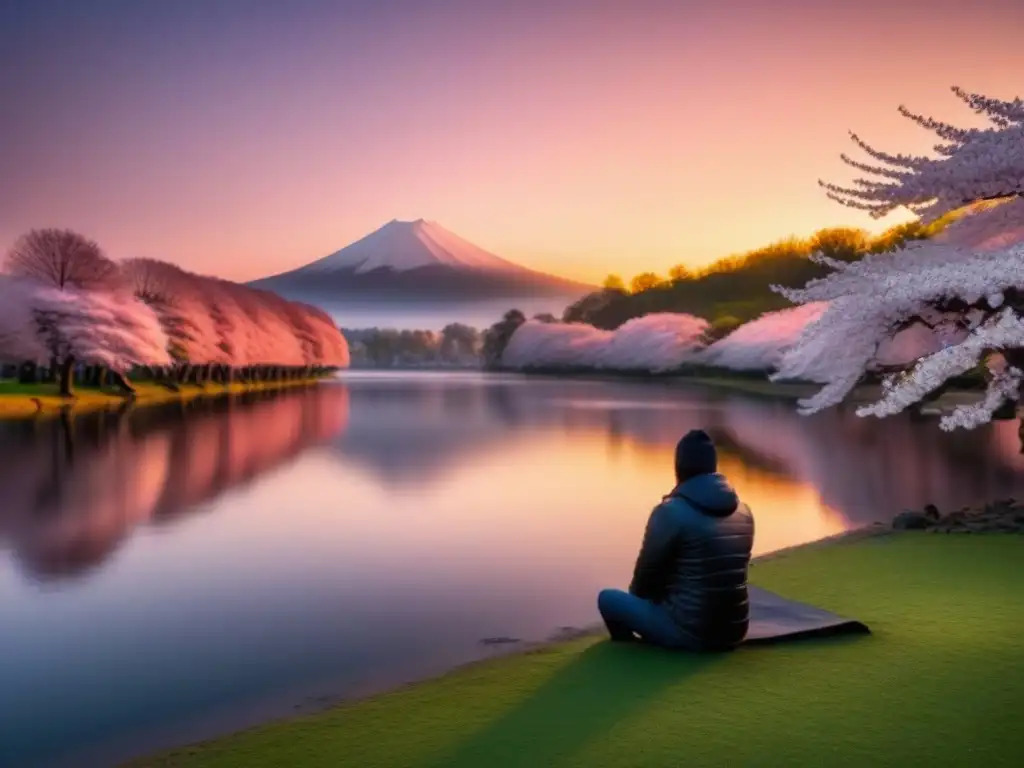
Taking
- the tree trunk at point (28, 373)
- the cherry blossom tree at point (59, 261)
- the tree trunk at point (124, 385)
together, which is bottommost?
the tree trunk at point (124, 385)

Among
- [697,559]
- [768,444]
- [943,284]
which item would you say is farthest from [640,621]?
[768,444]

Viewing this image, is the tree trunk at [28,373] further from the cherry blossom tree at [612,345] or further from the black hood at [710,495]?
the cherry blossom tree at [612,345]

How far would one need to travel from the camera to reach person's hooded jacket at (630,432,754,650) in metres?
6.07

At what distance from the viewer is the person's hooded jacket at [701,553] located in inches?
239

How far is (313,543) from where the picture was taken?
13.3m

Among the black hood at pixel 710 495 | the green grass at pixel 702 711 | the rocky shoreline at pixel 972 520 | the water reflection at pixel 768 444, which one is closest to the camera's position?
the green grass at pixel 702 711

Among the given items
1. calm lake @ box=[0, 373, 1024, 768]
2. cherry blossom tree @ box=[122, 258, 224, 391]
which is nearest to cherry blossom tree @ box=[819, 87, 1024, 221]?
calm lake @ box=[0, 373, 1024, 768]

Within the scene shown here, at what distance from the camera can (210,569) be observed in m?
11.4

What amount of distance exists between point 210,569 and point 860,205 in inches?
403

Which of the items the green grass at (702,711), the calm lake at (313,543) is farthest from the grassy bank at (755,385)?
the green grass at (702,711)

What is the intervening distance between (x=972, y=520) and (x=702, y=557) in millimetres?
8137

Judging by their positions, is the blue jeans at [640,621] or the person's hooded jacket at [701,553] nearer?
the person's hooded jacket at [701,553]

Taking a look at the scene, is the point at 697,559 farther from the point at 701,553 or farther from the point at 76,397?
the point at 76,397

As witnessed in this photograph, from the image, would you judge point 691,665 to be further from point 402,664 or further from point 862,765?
point 402,664
